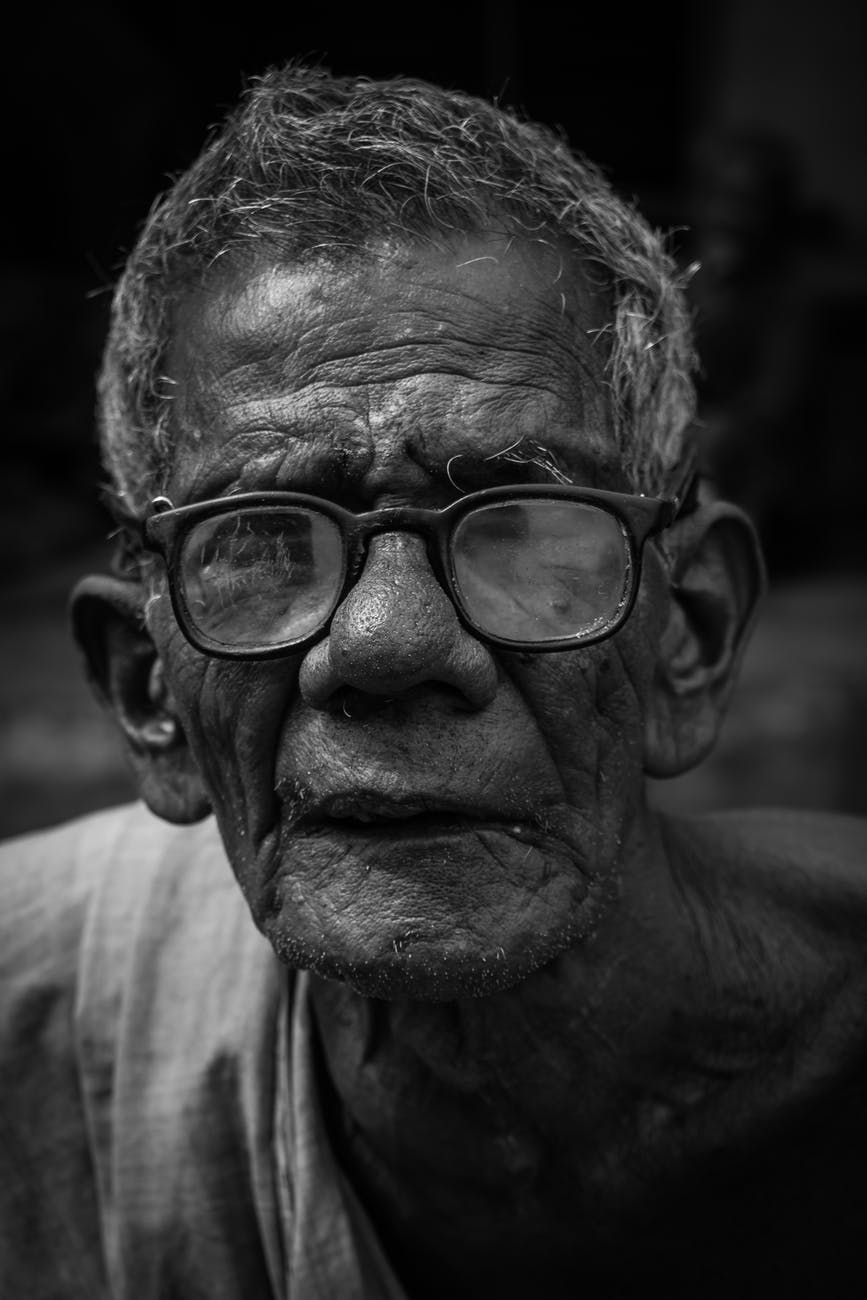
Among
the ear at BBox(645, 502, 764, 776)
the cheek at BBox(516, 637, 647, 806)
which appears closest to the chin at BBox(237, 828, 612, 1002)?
the cheek at BBox(516, 637, 647, 806)

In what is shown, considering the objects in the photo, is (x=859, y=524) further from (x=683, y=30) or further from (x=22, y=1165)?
(x=22, y=1165)

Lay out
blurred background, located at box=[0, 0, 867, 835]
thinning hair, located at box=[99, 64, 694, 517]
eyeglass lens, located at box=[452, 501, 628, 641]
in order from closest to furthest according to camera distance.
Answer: eyeglass lens, located at box=[452, 501, 628, 641] → thinning hair, located at box=[99, 64, 694, 517] → blurred background, located at box=[0, 0, 867, 835]

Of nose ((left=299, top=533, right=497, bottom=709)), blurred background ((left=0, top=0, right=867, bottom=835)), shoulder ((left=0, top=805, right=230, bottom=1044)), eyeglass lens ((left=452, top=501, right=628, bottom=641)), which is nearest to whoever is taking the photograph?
nose ((left=299, top=533, right=497, bottom=709))

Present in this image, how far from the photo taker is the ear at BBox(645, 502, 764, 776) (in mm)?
2068

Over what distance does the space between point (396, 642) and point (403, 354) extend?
0.39 m

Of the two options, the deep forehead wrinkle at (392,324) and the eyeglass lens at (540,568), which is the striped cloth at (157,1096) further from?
the deep forehead wrinkle at (392,324)

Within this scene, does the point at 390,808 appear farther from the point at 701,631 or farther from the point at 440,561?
the point at 701,631

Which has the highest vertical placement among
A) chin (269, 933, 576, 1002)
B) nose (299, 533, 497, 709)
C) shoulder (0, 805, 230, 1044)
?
nose (299, 533, 497, 709)

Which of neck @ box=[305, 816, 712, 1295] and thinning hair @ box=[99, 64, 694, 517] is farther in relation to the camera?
neck @ box=[305, 816, 712, 1295]

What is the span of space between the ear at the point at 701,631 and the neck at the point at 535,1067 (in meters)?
0.15

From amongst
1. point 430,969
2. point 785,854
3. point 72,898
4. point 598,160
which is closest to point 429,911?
point 430,969

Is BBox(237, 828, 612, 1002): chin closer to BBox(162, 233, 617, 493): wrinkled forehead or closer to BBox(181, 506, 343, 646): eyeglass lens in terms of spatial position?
BBox(181, 506, 343, 646): eyeglass lens

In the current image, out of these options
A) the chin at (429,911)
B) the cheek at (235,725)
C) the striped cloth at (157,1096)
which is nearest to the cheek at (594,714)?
the chin at (429,911)

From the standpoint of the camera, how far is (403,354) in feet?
5.84
